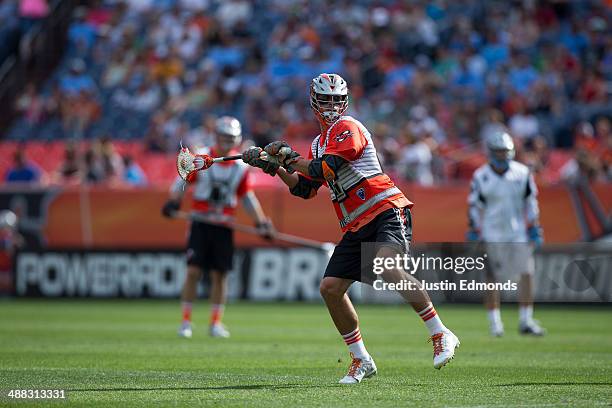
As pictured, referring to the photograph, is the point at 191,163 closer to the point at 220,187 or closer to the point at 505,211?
the point at 220,187

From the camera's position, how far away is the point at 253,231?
17.8 meters

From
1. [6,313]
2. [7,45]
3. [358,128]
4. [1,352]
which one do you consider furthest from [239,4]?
[358,128]

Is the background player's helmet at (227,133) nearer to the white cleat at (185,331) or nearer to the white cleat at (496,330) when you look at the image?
the white cleat at (185,331)

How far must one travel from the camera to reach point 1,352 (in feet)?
40.3

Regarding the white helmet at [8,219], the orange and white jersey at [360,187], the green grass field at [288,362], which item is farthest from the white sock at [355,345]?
the white helmet at [8,219]

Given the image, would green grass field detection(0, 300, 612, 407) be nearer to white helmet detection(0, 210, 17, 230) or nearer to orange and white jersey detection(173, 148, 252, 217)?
orange and white jersey detection(173, 148, 252, 217)

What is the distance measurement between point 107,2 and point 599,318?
64.4ft

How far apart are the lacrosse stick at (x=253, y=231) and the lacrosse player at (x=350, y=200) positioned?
18.7ft

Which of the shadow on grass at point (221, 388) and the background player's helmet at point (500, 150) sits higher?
the background player's helmet at point (500, 150)

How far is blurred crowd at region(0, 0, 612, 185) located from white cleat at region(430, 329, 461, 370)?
11.9m

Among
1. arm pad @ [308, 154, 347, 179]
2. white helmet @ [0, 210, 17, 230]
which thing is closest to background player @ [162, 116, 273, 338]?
arm pad @ [308, 154, 347, 179]

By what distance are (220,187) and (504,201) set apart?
3912 millimetres

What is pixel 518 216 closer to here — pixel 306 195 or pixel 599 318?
pixel 599 318

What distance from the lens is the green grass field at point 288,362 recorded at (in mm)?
8625
